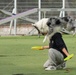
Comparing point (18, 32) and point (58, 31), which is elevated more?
point (58, 31)

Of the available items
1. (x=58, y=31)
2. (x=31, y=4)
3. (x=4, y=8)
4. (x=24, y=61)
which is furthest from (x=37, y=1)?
(x=58, y=31)

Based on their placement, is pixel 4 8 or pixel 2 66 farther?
pixel 4 8

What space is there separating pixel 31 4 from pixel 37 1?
0.39m

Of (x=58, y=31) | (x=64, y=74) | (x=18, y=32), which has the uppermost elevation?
(x=58, y=31)

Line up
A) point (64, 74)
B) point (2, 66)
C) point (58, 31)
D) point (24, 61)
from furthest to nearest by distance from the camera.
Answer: point (24, 61) < point (2, 66) < point (58, 31) < point (64, 74)

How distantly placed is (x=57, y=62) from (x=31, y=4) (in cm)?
1714

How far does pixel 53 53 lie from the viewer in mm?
7367

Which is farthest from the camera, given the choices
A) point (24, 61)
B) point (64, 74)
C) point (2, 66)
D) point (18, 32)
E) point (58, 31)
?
point (18, 32)

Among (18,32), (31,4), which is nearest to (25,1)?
(31,4)

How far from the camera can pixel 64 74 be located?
6.70m

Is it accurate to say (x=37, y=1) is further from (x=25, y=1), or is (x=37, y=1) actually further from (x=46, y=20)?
(x=46, y=20)

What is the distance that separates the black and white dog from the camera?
6883 millimetres

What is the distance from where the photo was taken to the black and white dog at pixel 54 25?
22.6 feet

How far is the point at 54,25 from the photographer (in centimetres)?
709
